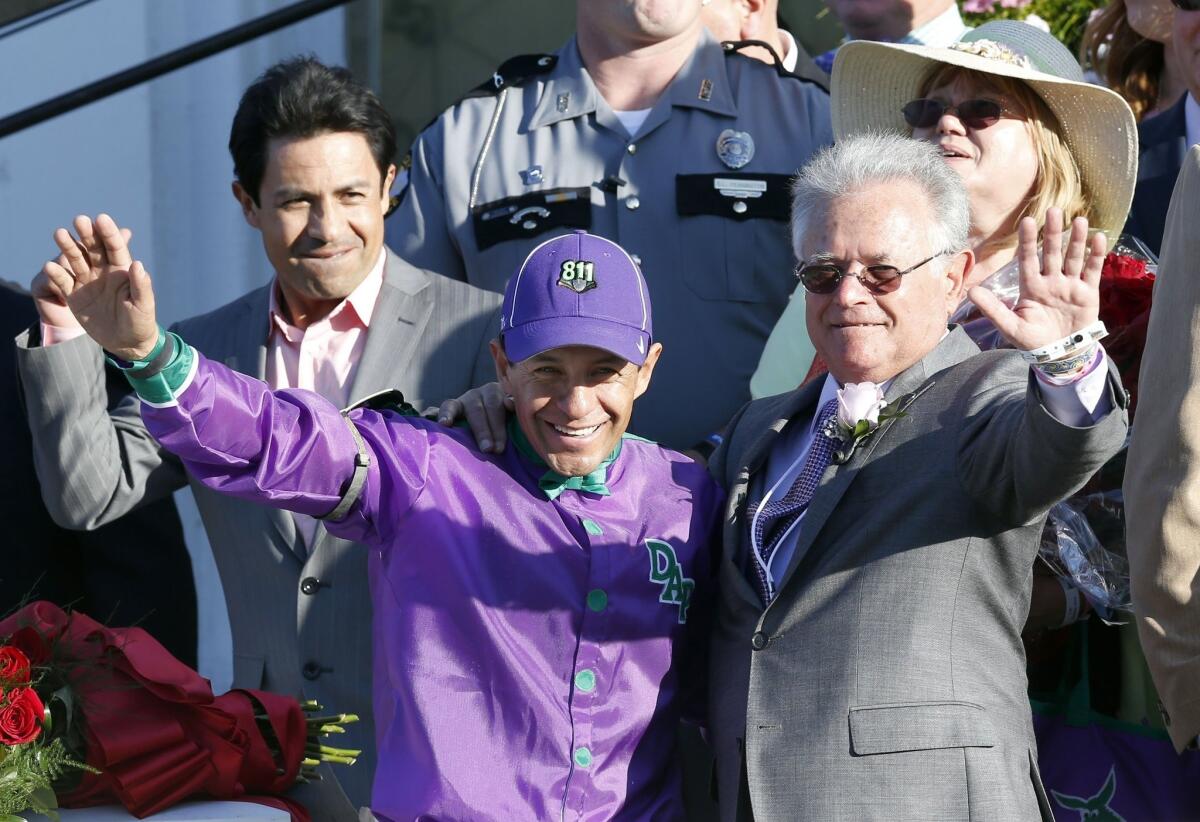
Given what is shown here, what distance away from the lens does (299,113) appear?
389cm

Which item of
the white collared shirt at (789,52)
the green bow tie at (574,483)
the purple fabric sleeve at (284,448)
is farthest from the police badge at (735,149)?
the purple fabric sleeve at (284,448)

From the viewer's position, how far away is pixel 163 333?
273 centimetres

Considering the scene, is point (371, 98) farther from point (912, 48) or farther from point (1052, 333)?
point (1052, 333)

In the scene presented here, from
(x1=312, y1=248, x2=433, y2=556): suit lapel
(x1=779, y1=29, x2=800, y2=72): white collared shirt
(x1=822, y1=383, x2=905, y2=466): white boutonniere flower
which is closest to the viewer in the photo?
(x1=822, y1=383, x2=905, y2=466): white boutonniere flower

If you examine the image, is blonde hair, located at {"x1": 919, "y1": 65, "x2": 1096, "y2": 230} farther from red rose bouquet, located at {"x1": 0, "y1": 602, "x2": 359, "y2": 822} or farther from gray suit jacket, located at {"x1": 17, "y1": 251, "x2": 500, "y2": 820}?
red rose bouquet, located at {"x1": 0, "y1": 602, "x2": 359, "y2": 822}

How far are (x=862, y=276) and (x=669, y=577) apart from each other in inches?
23.1

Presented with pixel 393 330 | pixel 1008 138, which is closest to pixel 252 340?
pixel 393 330

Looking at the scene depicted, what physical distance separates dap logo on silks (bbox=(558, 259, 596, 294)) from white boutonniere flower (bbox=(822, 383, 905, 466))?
450 millimetres

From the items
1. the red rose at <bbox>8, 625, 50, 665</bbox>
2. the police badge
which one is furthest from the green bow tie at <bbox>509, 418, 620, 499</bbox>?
the police badge

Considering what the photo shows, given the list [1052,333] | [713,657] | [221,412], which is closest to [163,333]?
[221,412]

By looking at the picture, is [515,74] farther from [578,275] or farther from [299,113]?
[578,275]

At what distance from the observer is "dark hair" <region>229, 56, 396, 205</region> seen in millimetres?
3896

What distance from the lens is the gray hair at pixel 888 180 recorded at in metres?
3.04

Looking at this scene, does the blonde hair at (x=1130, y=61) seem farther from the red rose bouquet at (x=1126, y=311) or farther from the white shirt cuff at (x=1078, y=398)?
the white shirt cuff at (x=1078, y=398)
